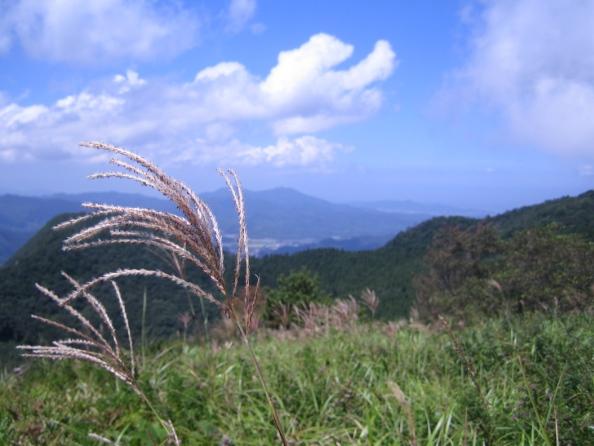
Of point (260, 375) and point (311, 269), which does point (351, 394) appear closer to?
point (260, 375)

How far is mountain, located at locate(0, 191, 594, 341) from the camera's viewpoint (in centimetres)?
5294

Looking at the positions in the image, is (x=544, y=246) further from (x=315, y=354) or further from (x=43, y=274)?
(x=43, y=274)

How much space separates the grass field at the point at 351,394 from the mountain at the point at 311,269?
124 feet

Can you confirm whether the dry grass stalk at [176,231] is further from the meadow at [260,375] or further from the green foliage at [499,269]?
the green foliage at [499,269]

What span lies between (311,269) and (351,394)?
77.2 meters

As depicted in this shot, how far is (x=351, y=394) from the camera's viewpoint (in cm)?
381

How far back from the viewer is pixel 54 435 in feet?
11.1

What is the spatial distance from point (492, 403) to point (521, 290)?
54.9 ft

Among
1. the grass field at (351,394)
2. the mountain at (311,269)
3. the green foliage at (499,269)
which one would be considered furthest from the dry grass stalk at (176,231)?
the mountain at (311,269)

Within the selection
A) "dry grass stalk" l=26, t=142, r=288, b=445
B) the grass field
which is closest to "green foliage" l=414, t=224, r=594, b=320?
the grass field

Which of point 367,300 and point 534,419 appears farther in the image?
point 367,300

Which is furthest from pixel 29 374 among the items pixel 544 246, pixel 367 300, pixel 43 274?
pixel 43 274

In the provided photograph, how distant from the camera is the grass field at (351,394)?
283 centimetres

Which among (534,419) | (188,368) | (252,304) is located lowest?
(188,368)
